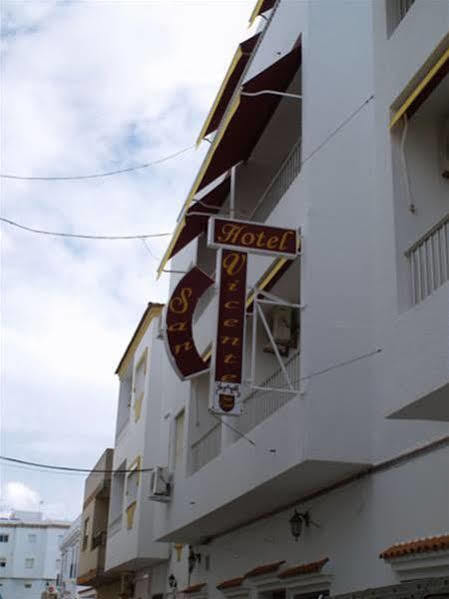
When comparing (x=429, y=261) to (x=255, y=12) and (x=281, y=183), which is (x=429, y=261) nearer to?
(x=281, y=183)

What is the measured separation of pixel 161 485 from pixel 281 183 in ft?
23.5

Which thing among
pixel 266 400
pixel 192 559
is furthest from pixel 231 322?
pixel 192 559

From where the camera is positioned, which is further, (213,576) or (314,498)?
(213,576)

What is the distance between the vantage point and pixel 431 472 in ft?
30.2

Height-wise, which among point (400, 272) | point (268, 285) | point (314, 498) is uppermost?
point (268, 285)

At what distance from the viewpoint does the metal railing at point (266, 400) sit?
1235 cm

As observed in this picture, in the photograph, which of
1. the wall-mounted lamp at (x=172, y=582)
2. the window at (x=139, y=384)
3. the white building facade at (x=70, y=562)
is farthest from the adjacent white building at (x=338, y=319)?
the white building facade at (x=70, y=562)

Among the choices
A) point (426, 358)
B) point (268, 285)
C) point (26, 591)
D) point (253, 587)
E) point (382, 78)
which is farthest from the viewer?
point (26, 591)

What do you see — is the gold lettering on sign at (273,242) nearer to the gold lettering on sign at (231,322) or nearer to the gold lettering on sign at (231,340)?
the gold lettering on sign at (231,322)

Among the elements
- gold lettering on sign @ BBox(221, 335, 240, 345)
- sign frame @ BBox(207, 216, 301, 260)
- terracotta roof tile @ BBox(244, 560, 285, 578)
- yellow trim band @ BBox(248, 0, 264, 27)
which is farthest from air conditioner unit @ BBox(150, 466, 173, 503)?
yellow trim band @ BBox(248, 0, 264, 27)

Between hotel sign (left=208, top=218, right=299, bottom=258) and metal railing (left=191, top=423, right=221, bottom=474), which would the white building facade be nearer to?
metal railing (left=191, top=423, right=221, bottom=474)

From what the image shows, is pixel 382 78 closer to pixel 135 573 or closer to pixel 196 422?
pixel 196 422

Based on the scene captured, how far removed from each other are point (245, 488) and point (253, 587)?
8.37 feet

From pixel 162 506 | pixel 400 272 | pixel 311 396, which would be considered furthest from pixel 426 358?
pixel 162 506
